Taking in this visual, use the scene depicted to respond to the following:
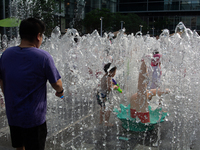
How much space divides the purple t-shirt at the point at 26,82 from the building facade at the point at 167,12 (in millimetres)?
36141

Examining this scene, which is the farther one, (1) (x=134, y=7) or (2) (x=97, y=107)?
(1) (x=134, y=7)

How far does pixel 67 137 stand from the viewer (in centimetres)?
339

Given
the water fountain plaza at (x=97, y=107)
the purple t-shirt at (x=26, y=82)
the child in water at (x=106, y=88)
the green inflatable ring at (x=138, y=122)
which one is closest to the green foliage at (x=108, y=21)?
the water fountain plaza at (x=97, y=107)

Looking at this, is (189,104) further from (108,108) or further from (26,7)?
(26,7)

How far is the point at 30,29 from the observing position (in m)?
1.82

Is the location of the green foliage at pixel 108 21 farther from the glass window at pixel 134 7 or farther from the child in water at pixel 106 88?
the child in water at pixel 106 88

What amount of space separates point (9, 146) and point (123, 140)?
65.0 inches

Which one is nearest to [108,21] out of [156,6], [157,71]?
[156,6]

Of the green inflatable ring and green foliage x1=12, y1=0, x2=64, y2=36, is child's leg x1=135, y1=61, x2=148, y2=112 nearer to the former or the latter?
the green inflatable ring

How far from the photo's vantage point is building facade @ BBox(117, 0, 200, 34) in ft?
122

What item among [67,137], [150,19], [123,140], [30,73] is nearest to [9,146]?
[67,137]

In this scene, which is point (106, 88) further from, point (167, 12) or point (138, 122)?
point (167, 12)

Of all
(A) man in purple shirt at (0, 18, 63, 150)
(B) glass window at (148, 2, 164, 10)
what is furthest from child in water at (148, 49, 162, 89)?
(B) glass window at (148, 2, 164, 10)

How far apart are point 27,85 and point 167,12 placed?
40729mm
